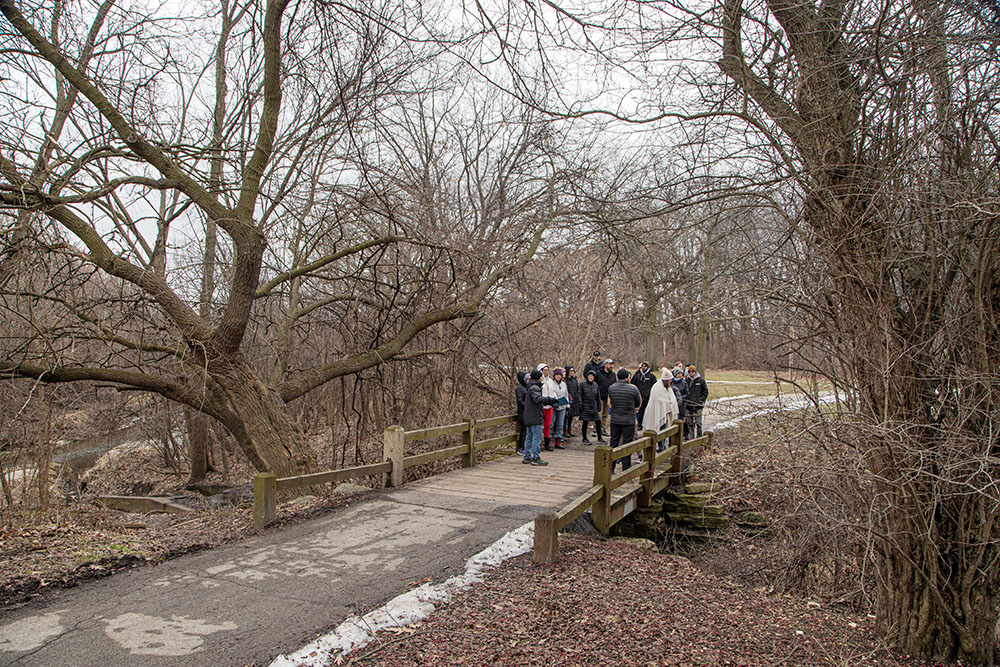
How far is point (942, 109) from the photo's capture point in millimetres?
5703

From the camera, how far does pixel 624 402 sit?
38.9ft

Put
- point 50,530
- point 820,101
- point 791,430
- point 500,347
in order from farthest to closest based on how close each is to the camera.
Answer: point 500,347, point 50,530, point 820,101, point 791,430

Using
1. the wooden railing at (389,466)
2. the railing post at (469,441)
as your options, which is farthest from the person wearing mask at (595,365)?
the railing post at (469,441)

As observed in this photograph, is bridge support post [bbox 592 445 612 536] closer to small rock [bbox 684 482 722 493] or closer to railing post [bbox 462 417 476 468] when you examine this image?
railing post [bbox 462 417 476 468]

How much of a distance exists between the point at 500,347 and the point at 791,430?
11094 millimetres

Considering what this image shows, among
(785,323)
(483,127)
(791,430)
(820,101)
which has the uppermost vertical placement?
(483,127)

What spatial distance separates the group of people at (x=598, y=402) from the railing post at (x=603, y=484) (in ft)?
10.3

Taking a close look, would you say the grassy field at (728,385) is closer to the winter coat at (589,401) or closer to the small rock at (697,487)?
the winter coat at (589,401)

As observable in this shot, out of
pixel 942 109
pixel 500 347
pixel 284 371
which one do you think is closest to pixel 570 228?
pixel 500 347

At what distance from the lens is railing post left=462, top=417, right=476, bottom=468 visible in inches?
456

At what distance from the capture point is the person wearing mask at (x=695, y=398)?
14.6m

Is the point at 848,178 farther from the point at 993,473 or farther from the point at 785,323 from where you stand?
the point at 993,473

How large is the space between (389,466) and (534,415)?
3.16 metres

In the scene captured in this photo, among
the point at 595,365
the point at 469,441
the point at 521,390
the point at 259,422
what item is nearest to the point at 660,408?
the point at 521,390
